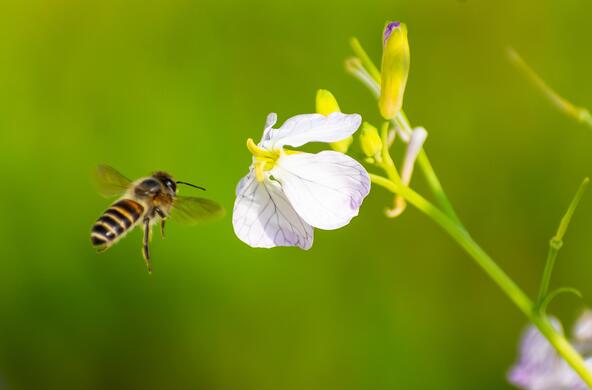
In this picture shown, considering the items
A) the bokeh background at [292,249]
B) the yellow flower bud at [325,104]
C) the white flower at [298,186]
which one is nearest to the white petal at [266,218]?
the white flower at [298,186]

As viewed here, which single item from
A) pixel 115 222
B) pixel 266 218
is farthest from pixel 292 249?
pixel 266 218

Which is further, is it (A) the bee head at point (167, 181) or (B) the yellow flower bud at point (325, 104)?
(A) the bee head at point (167, 181)

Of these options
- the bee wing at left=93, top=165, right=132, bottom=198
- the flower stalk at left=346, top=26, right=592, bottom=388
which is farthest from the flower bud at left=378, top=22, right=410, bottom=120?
the bee wing at left=93, top=165, right=132, bottom=198

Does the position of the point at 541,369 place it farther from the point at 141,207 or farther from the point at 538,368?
the point at 141,207

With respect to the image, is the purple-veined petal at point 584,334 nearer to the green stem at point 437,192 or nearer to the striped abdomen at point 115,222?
the green stem at point 437,192

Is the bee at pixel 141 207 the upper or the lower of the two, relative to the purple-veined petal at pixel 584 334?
lower

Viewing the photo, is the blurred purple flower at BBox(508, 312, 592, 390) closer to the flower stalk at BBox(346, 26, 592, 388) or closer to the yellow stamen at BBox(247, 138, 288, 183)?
the flower stalk at BBox(346, 26, 592, 388)

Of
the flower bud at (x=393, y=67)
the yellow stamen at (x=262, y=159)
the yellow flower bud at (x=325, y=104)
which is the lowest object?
the yellow stamen at (x=262, y=159)
